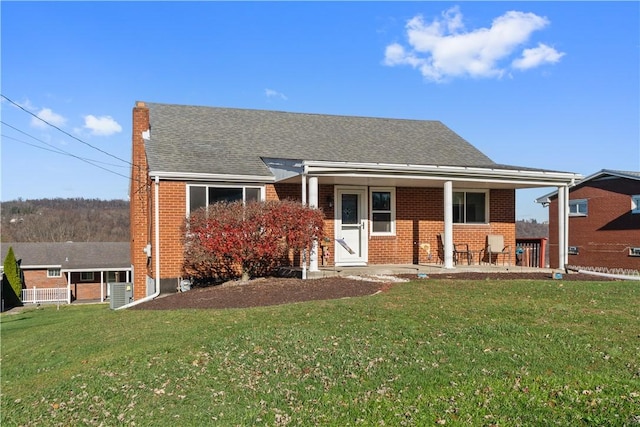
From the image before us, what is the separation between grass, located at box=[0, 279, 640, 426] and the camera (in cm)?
505

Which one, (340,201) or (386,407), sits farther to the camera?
(340,201)

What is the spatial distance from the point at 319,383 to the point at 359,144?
526 inches

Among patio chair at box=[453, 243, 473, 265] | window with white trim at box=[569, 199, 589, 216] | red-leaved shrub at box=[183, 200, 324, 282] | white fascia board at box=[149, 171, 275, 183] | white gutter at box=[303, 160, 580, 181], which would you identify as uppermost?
white gutter at box=[303, 160, 580, 181]

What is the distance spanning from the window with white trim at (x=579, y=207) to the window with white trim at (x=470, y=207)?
59.1 ft

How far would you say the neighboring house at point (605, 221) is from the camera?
1148 inches

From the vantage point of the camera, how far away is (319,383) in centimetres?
580

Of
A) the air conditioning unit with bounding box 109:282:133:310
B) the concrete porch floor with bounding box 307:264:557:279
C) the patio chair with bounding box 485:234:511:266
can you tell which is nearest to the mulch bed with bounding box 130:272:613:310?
the concrete porch floor with bounding box 307:264:557:279

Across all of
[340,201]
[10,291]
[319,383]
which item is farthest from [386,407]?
[10,291]

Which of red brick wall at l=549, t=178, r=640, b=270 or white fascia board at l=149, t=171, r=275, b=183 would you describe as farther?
red brick wall at l=549, t=178, r=640, b=270

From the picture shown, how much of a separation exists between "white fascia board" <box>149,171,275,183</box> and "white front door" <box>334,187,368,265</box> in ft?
7.81

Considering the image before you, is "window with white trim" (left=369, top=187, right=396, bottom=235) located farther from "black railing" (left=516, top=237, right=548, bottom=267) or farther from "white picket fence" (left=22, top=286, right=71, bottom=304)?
"white picket fence" (left=22, top=286, right=71, bottom=304)

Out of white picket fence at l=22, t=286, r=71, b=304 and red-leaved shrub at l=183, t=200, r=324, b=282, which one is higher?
red-leaved shrub at l=183, t=200, r=324, b=282

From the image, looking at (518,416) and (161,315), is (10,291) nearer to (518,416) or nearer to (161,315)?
(161,315)

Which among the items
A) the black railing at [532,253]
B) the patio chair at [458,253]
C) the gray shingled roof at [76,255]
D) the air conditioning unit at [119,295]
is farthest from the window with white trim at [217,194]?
the gray shingled roof at [76,255]
